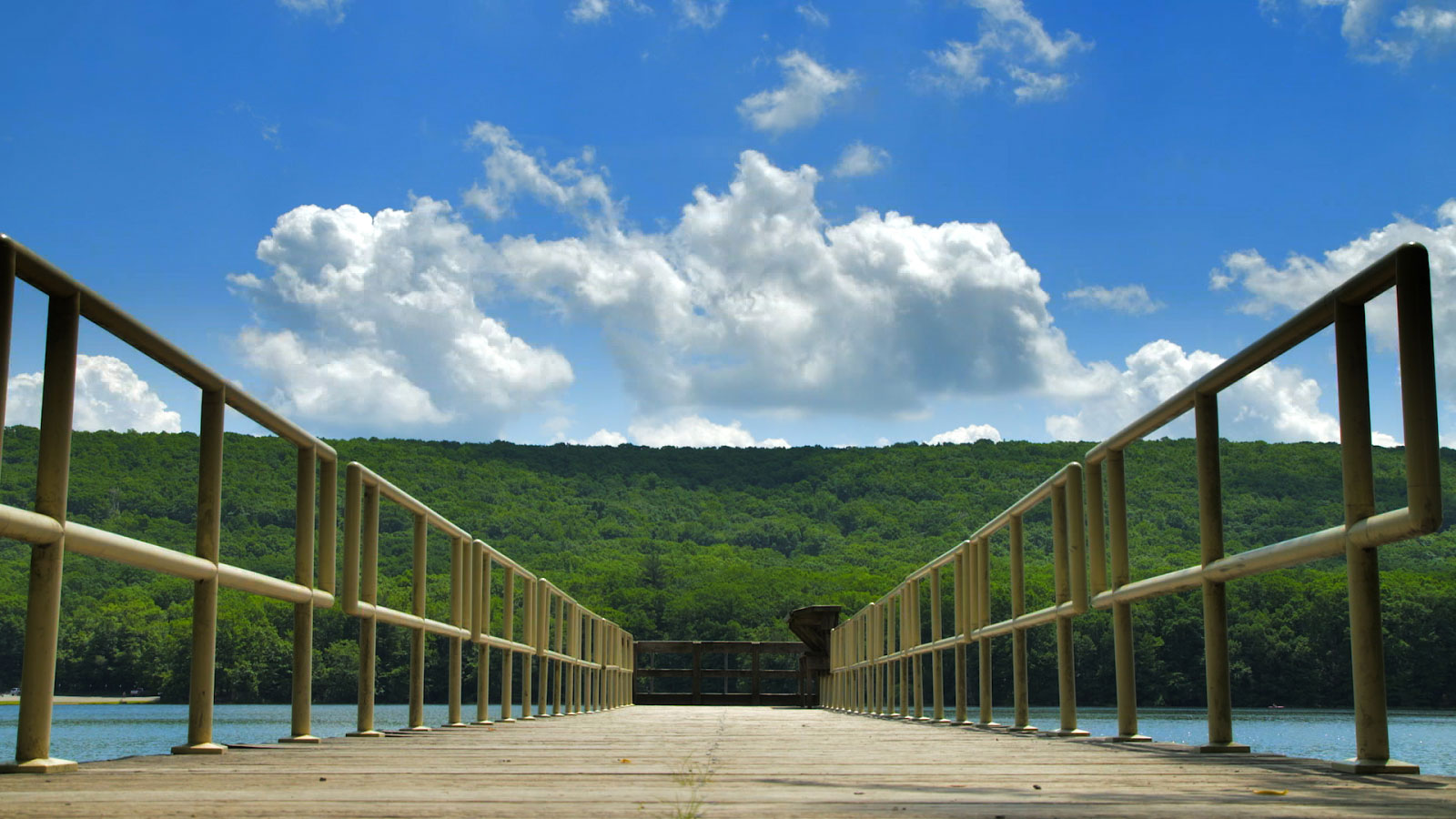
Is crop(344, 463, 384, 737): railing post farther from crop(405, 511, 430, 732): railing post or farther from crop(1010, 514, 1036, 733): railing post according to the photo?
crop(1010, 514, 1036, 733): railing post

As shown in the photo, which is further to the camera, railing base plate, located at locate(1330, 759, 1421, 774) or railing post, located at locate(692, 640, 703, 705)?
railing post, located at locate(692, 640, 703, 705)

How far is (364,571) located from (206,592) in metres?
1.45

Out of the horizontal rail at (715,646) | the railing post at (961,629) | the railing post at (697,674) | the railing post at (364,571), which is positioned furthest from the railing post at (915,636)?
the railing post at (697,674)

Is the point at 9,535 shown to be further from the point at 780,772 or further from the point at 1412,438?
the point at 1412,438

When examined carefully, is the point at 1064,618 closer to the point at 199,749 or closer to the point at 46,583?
the point at 199,749

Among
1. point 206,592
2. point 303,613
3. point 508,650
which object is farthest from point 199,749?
point 508,650

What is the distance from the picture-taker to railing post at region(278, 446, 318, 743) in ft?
14.0

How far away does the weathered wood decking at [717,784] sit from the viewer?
2061mm

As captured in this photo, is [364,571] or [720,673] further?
[720,673]

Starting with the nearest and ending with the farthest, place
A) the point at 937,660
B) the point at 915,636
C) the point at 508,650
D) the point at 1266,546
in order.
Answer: the point at 1266,546 → the point at 937,660 → the point at 508,650 → the point at 915,636

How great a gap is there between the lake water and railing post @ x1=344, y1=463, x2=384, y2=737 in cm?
448

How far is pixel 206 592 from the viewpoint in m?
3.50

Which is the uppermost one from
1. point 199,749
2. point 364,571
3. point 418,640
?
point 364,571

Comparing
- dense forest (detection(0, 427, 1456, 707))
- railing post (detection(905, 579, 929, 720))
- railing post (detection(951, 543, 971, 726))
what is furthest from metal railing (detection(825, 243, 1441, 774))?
railing post (detection(905, 579, 929, 720))
